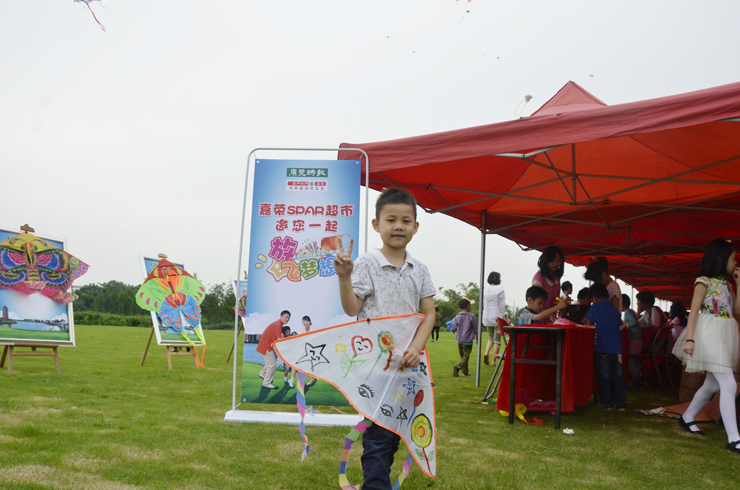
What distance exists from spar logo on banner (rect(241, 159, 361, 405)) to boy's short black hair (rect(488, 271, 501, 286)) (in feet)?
16.9

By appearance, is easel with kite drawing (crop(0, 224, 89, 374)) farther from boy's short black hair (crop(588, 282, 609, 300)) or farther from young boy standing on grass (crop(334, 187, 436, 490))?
boy's short black hair (crop(588, 282, 609, 300))

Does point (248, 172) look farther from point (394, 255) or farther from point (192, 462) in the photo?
point (394, 255)

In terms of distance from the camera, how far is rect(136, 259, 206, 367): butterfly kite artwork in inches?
332

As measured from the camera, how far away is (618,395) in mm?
5703

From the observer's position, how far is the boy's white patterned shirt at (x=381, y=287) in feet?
7.34

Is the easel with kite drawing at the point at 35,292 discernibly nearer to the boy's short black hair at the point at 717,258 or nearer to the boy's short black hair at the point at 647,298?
the boy's short black hair at the point at 717,258

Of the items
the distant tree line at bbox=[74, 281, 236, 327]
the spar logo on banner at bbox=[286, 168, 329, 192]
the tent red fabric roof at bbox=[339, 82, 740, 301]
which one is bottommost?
the distant tree line at bbox=[74, 281, 236, 327]

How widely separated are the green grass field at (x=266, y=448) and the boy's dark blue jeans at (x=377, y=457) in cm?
84

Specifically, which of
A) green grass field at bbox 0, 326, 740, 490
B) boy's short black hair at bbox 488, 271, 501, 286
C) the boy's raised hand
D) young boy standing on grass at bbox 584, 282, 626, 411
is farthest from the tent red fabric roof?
the boy's raised hand

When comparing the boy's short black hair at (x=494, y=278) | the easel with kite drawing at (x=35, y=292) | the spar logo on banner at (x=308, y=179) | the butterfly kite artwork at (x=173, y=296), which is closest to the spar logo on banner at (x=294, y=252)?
the spar logo on banner at (x=308, y=179)

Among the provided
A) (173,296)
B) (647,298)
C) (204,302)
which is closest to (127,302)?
(204,302)

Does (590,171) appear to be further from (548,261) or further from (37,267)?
(37,267)

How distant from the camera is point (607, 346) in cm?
554

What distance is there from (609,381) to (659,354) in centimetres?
318
